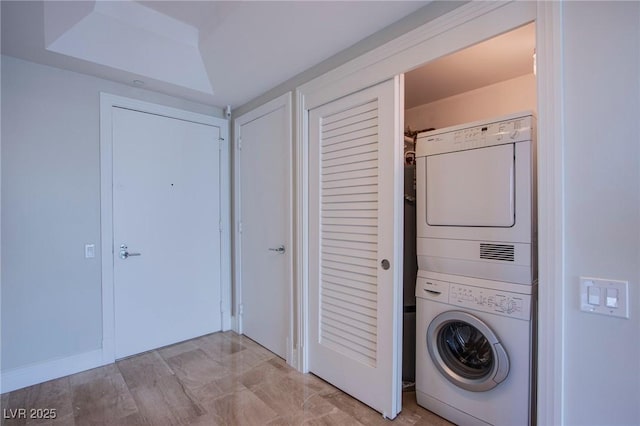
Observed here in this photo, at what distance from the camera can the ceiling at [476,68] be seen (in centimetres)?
202

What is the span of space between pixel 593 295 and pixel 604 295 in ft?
0.10

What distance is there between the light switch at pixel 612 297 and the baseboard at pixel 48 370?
10.7 ft

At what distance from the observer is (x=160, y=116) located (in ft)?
9.41

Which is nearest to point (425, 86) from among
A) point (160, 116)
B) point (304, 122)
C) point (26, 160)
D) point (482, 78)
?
point (482, 78)

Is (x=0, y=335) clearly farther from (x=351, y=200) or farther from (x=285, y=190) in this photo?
(x=351, y=200)

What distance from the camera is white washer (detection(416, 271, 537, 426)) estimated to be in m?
1.57

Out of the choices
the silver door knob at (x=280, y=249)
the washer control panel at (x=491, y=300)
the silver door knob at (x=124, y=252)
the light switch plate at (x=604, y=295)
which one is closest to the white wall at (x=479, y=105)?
the washer control panel at (x=491, y=300)

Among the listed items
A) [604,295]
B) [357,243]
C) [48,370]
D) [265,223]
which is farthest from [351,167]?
[48,370]

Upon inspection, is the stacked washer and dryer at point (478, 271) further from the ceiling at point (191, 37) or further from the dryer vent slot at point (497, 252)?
the ceiling at point (191, 37)

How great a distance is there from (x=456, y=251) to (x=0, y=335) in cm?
307

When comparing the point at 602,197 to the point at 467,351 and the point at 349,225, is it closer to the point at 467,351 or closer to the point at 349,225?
the point at 467,351

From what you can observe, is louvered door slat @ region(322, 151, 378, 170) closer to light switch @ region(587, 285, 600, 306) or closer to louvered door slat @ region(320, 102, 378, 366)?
louvered door slat @ region(320, 102, 378, 366)

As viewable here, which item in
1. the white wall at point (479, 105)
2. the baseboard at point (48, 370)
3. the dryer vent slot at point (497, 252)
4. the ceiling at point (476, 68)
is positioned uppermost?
the ceiling at point (476, 68)

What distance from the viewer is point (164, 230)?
9.52ft
